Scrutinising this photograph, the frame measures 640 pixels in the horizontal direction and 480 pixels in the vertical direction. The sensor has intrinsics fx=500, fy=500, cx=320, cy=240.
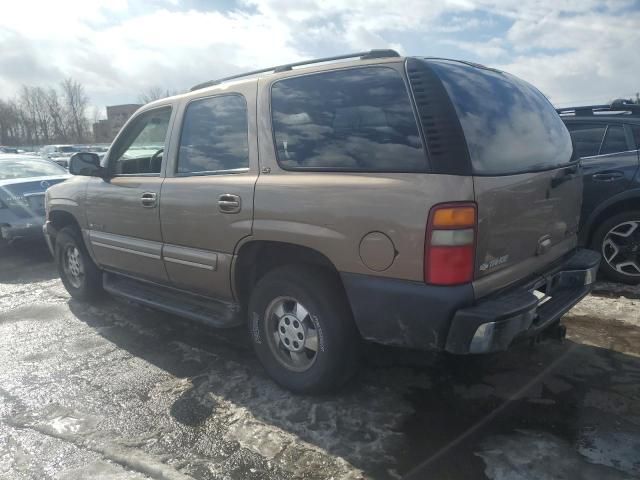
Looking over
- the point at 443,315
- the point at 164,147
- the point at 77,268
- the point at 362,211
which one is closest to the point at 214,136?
the point at 164,147

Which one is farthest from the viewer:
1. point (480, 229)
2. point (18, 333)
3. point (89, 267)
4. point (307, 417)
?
point (89, 267)

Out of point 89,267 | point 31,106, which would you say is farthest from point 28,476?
point 31,106

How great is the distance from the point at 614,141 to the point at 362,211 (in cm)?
388

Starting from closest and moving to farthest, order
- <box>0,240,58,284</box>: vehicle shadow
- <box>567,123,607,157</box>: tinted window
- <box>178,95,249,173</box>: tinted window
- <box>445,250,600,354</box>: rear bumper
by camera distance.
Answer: <box>445,250,600,354</box>: rear bumper → <box>178,95,249,173</box>: tinted window → <box>567,123,607,157</box>: tinted window → <box>0,240,58,284</box>: vehicle shadow

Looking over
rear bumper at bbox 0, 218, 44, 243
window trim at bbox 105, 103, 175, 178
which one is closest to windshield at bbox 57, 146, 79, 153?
rear bumper at bbox 0, 218, 44, 243

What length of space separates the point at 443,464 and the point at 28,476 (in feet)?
6.83

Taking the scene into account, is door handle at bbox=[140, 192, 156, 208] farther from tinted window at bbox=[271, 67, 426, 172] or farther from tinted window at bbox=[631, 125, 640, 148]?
tinted window at bbox=[631, 125, 640, 148]

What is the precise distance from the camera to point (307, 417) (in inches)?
115

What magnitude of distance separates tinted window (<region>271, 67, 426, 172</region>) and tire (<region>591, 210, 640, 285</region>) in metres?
3.44

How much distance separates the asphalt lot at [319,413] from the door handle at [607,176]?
1.39m

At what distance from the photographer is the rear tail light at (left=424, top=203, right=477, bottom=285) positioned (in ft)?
7.79

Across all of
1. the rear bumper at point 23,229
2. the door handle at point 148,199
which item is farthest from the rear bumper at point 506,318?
the rear bumper at point 23,229

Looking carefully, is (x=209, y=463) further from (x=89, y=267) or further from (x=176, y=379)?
(x=89, y=267)

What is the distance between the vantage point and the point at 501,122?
276cm
